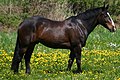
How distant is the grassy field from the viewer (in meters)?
9.52

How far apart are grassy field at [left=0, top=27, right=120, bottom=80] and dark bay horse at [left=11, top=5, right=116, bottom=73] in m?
0.55

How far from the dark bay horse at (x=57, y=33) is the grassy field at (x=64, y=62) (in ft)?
1.80

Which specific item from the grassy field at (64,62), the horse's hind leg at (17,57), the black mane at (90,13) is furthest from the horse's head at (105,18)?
the horse's hind leg at (17,57)

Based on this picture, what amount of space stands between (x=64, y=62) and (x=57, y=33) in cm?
198

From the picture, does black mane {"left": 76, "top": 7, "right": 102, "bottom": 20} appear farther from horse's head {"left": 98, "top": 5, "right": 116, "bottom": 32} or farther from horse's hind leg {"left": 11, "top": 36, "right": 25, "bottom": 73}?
horse's hind leg {"left": 11, "top": 36, "right": 25, "bottom": 73}

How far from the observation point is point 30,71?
1043 cm

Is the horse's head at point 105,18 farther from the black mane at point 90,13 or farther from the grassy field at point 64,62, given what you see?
the grassy field at point 64,62

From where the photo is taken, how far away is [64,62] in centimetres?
1212

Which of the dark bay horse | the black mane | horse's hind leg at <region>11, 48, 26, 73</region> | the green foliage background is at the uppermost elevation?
the black mane

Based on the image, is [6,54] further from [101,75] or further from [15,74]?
[101,75]

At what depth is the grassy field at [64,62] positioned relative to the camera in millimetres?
9523

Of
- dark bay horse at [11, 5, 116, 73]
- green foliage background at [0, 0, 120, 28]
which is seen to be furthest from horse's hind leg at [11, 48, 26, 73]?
green foliage background at [0, 0, 120, 28]

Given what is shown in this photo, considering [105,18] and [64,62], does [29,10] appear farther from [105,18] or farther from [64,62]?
[105,18]

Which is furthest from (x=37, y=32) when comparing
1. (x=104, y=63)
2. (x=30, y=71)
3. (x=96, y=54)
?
(x=96, y=54)
